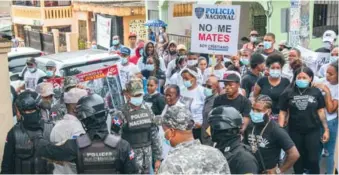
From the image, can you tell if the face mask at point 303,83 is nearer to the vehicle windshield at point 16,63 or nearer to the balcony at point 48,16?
the vehicle windshield at point 16,63

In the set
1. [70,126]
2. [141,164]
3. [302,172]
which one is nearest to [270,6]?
[302,172]

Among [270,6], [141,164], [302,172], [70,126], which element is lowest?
[302,172]

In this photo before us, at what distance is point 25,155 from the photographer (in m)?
4.62

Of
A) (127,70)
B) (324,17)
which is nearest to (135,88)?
(127,70)

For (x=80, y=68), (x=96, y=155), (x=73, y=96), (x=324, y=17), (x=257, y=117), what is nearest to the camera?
(x=96, y=155)

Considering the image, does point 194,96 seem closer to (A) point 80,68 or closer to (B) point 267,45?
(A) point 80,68

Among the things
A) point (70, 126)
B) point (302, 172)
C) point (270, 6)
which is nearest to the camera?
point (70, 126)

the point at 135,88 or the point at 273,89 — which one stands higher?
the point at 135,88

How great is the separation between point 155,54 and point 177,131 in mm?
6360

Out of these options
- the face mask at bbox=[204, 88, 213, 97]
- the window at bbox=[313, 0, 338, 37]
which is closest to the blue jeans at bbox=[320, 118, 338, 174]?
the face mask at bbox=[204, 88, 213, 97]

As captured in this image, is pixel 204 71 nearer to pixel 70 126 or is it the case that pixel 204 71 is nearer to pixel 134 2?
pixel 70 126

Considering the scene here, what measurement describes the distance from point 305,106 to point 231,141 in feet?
8.93

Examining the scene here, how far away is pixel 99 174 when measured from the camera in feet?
12.5

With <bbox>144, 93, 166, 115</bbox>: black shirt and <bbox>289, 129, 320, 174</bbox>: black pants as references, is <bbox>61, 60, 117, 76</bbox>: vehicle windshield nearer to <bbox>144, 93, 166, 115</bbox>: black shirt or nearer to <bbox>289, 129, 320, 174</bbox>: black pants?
<bbox>144, 93, 166, 115</bbox>: black shirt
